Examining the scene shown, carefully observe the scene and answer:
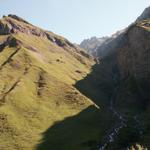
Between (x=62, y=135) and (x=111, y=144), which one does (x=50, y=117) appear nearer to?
(x=62, y=135)

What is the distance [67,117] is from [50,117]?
28.9 feet

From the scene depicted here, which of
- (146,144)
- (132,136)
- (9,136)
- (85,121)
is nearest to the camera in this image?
(146,144)

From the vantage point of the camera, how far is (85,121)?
637 feet

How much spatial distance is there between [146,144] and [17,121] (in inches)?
2650

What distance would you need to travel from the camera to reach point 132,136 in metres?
153

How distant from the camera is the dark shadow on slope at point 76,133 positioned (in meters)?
155

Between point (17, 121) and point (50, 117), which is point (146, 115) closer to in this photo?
point (50, 117)

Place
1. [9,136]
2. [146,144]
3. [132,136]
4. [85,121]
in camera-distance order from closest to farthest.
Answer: [146,144], [132,136], [9,136], [85,121]

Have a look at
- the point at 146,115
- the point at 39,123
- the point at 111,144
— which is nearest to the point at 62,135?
the point at 39,123

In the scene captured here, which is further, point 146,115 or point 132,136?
point 146,115

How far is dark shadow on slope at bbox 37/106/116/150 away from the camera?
155 m

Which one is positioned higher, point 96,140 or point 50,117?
point 96,140

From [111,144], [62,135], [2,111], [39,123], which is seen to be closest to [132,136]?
[111,144]

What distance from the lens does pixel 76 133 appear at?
17500 cm
